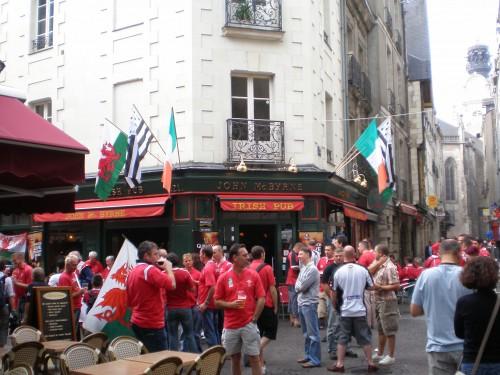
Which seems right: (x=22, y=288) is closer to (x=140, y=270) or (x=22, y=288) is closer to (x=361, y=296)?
(x=140, y=270)

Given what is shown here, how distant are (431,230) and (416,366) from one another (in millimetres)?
39332

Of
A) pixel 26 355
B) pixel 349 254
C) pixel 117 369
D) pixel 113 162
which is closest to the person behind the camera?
pixel 117 369

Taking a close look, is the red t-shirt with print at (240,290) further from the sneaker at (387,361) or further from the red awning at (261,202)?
the red awning at (261,202)

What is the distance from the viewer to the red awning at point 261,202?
51.6 feet

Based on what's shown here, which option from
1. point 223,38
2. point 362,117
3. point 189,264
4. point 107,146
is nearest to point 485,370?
point 189,264

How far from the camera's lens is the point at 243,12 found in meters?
16.5

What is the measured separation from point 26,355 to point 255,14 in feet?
39.3

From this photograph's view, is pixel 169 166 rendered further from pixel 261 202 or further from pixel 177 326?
pixel 177 326

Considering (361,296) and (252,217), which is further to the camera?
(252,217)

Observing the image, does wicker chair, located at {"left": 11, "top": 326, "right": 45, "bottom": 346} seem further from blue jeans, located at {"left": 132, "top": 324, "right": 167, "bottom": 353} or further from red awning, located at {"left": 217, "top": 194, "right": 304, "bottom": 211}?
red awning, located at {"left": 217, "top": 194, "right": 304, "bottom": 211}

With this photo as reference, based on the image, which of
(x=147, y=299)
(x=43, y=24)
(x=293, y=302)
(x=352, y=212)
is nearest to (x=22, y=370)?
(x=147, y=299)

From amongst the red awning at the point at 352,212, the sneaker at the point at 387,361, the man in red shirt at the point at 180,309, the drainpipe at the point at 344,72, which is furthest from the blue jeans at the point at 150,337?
the drainpipe at the point at 344,72

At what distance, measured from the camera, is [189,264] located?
1123 cm

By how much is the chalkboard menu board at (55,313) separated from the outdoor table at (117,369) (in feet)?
12.2
